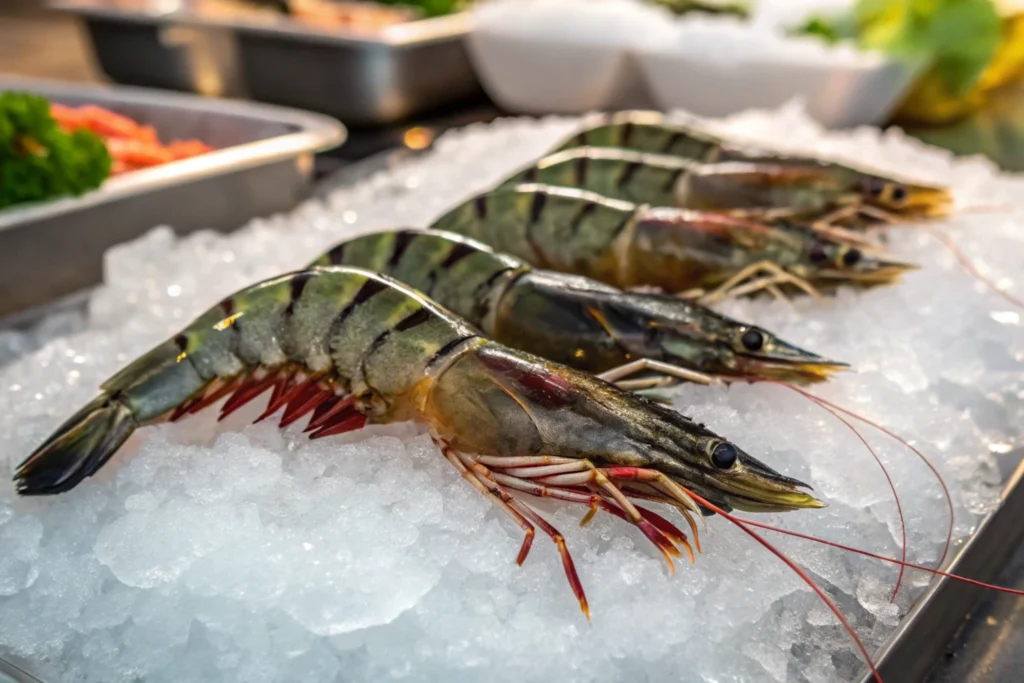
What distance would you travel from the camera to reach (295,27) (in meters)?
3.26

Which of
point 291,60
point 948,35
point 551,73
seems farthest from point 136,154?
point 948,35

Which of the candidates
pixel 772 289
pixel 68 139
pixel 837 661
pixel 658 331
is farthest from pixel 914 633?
pixel 68 139

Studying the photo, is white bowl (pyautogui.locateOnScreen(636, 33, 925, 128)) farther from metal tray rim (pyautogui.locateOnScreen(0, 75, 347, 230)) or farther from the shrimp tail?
the shrimp tail

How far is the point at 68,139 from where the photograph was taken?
2029 millimetres

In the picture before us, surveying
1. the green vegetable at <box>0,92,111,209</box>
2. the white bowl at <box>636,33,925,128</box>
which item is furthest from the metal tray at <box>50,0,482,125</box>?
the green vegetable at <box>0,92,111,209</box>

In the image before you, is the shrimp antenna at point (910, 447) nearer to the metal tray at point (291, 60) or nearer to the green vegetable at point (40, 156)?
the green vegetable at point (40, 156)

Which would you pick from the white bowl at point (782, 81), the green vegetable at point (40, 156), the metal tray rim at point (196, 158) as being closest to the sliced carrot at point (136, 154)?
the metal tray rim at point (196, 158)

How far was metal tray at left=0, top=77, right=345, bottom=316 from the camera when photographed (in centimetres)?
191

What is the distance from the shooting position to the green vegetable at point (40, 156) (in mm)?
1916

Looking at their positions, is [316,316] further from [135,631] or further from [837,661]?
[837,661]

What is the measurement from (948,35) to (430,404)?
2898 millimetres

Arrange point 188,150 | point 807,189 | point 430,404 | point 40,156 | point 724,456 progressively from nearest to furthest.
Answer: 1. point 724,456
2. point 430,404
3. point 40,156
4. point 807,189
5. point 188,150

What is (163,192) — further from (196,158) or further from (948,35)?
(948,35)

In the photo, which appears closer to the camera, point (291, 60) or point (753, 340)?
point (753, 340)
